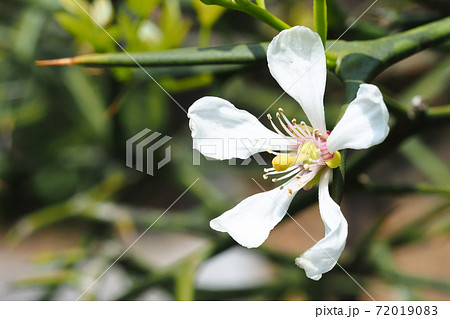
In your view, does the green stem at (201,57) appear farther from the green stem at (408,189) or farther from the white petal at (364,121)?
the green stem at (408,189)

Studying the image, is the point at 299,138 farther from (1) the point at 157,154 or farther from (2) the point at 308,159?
(1) the point at 157,154

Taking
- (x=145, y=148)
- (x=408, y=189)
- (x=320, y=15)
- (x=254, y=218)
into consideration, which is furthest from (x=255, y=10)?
(x=145, y=148)

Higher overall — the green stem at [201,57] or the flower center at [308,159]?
the green stem at [201,57]

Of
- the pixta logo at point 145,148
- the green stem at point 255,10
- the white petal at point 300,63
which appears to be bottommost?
the white petal at point 300,63

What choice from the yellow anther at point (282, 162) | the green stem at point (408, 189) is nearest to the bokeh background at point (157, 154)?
the green stem at point (408, 189)

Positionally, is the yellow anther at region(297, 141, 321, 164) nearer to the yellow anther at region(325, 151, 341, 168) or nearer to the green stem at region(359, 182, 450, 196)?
the yellow anther at region(325, 151, 341, 168)

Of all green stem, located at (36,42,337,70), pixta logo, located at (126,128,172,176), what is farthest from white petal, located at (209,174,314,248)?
pixta logo, located at (126,128,172,176)
